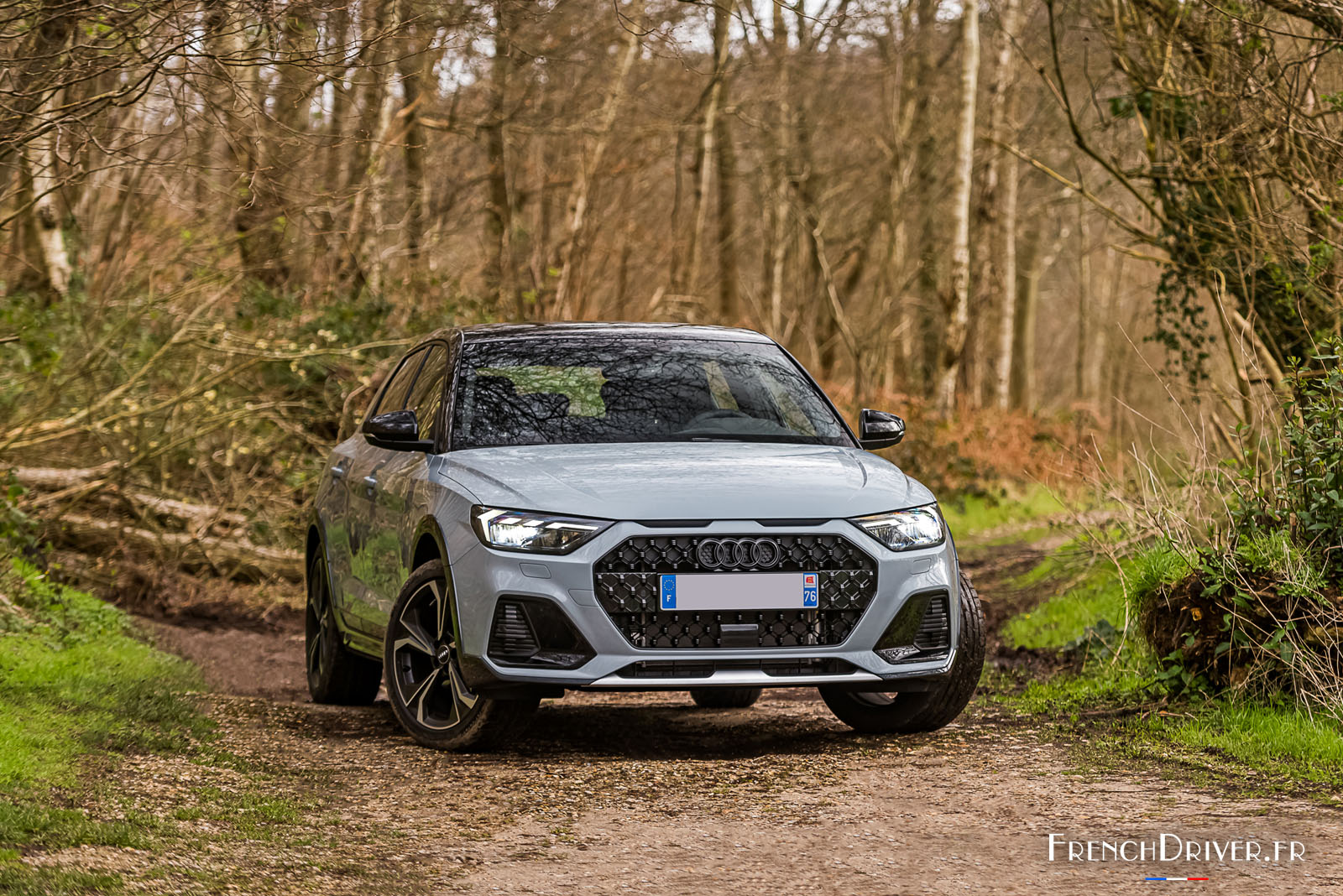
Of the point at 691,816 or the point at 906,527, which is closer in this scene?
the point at 691,816

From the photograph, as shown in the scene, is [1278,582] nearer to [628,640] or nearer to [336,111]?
[628,640]

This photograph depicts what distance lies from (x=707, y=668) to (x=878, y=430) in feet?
5.85

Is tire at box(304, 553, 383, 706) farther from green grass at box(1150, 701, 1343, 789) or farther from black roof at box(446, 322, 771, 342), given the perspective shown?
green grass at box(1150, 701, 1343, 789)

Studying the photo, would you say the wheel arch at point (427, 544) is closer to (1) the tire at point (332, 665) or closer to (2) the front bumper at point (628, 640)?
(2) the front bumper at point (628, 640)

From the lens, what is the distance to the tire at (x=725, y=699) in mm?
8516

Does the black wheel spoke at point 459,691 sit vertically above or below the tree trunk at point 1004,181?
below

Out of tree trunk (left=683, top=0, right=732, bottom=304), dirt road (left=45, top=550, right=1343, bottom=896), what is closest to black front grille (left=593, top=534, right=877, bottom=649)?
dirt road (left=45, top=550, right=1343, bottom=896)

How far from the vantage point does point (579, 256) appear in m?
22.1

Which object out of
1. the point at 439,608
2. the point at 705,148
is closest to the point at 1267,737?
the point at 439,608

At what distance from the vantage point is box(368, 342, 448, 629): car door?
23.0 feet

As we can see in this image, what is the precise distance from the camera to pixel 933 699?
6871 mm

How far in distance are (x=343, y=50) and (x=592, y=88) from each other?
669 inches

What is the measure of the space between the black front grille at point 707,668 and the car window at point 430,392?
1.73 meters

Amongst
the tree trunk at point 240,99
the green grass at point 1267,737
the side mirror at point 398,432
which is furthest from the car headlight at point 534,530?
the green grass at point 1267,737
